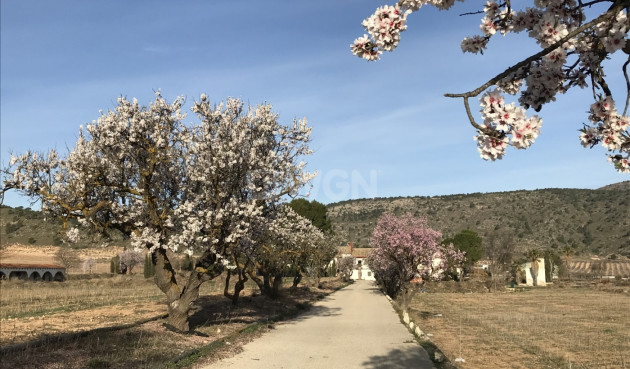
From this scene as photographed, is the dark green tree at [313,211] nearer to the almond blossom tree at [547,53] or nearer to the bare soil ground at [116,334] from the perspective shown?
the bare soil ground at [116,334]

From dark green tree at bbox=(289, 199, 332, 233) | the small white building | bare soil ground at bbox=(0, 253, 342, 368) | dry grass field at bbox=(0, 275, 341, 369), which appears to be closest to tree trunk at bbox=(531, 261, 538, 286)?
the small white building

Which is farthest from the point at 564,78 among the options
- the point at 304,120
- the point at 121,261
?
the point at 121,261

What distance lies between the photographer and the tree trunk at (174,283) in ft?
53.8

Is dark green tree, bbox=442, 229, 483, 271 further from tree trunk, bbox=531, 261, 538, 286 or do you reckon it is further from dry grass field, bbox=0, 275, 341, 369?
dry grass field, bbox=0, 275, 341, 369

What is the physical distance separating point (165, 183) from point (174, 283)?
134 inches

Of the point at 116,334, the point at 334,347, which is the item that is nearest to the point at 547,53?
the point at 334,347

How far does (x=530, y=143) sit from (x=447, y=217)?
14135cm

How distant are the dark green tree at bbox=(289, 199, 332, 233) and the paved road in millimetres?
41203

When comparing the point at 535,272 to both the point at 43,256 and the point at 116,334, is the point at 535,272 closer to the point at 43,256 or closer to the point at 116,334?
the point at 116,334

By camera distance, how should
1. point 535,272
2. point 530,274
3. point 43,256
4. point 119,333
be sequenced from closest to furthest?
point 119,333 → point 535,272 → point 530,274 → point 43,256

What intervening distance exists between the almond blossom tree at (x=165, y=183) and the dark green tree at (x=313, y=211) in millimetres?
46332

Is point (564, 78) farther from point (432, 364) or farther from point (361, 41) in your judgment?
point (432, 364)

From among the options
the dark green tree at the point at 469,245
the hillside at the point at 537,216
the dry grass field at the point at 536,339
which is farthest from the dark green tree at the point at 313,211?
the dry grass field at the point at 536,339

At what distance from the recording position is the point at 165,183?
671 inches
